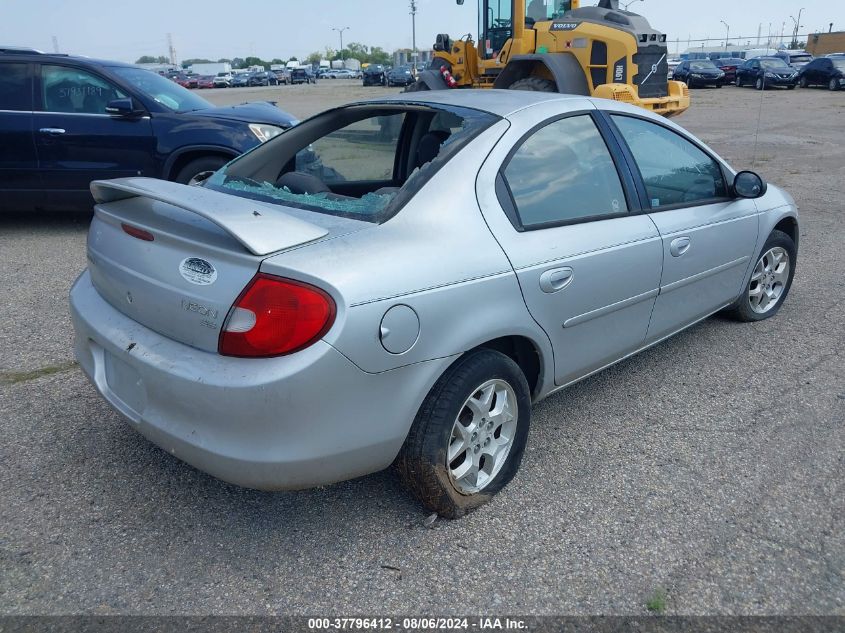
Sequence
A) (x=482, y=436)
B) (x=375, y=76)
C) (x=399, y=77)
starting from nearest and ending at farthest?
(x=482, y=436) → (x=399, y=77) → (x=375, y=76)

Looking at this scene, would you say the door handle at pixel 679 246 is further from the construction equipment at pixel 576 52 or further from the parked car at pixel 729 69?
the parked car at pixel 729 69

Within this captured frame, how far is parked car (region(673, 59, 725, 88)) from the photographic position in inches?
1357

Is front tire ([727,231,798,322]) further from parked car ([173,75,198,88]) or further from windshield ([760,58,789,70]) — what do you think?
parked car ([173,75,198,88])

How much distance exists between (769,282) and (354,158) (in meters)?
2.84

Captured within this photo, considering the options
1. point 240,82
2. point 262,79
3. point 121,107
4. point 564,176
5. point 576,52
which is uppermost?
point 576,52

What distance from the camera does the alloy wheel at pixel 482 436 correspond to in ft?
8.81

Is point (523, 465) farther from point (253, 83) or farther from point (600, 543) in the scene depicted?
point (253, 83)

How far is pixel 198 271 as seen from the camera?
2367mm

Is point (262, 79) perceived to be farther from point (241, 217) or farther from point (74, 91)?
point (241, 217)

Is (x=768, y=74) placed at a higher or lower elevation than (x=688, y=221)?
lower

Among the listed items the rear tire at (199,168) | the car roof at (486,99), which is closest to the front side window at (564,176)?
the car roof at (486,99)

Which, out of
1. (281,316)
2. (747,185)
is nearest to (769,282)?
(747,185)

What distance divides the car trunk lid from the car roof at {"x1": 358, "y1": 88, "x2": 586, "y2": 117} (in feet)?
3.12

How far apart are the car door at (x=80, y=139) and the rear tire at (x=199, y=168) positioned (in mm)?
297
